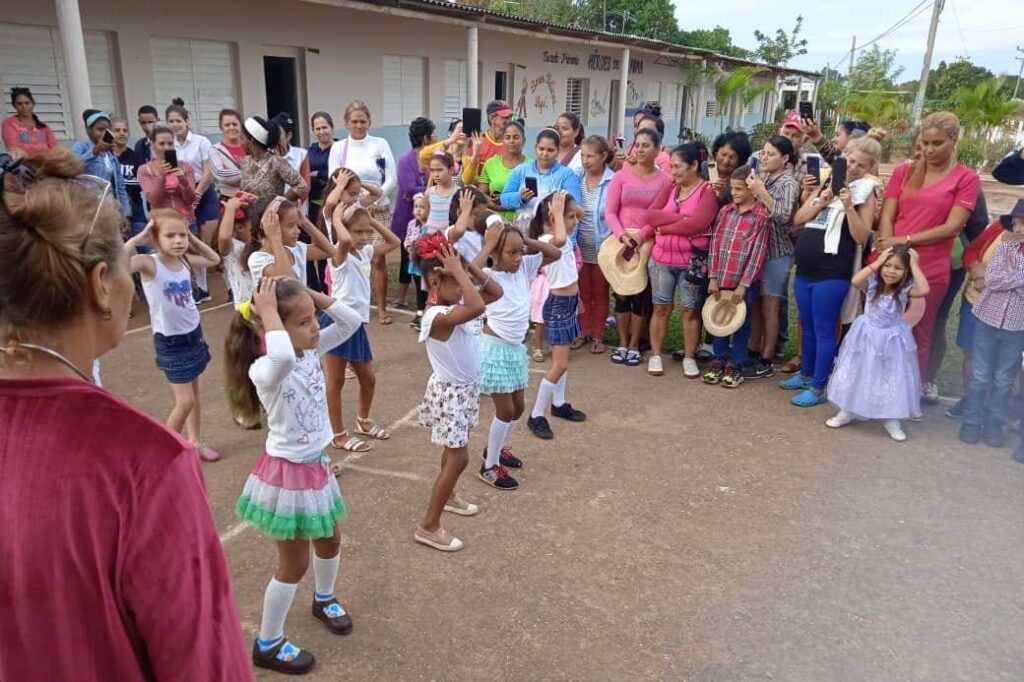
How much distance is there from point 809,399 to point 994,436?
1178 mm

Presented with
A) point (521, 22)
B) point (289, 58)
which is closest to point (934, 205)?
point (289, 58)

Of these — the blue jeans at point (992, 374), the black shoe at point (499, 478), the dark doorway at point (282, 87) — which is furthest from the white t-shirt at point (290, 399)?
the dark doorway at point (282, 87)

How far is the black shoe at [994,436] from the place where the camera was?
4.91 metres

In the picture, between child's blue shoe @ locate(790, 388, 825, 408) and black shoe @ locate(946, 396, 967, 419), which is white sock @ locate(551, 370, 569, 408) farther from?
black shoe @ locate(946, 396, 967, 419)

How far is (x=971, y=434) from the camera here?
4953 millimetres

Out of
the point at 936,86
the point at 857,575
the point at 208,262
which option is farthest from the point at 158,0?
the point at 936,86

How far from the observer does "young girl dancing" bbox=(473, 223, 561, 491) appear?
4012 millimetres

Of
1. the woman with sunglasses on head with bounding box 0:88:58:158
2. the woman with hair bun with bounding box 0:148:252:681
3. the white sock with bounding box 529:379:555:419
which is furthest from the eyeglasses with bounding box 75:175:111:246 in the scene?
the woman with sunglasses on head with bounding box 0:88:58:158

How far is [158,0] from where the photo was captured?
382 inches

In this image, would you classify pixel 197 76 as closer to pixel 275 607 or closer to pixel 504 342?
pixel 504 342

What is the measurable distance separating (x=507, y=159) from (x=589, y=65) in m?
15.8

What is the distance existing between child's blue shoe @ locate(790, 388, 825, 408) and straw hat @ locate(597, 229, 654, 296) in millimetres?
1540

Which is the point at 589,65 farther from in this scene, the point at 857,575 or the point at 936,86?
the point at 936,86

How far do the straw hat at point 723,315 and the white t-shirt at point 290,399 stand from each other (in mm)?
3843
